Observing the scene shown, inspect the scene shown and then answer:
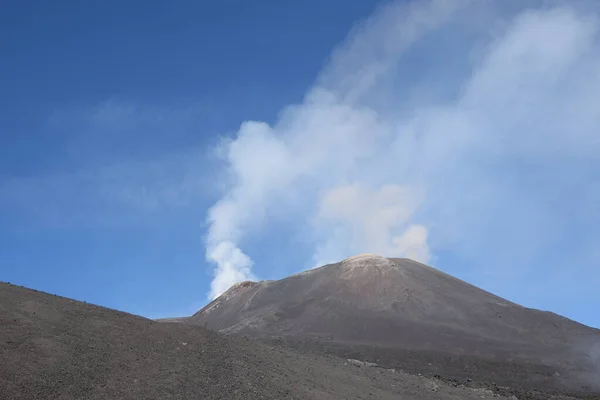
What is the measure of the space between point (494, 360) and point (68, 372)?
178ft

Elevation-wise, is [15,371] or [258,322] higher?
[258,322]

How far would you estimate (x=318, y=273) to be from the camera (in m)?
104

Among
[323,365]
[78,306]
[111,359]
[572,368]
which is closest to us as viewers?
[111,359]

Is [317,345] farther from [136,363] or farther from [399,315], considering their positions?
[136,363]

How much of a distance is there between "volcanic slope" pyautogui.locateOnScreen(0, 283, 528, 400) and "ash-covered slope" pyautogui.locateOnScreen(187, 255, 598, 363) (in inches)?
1785

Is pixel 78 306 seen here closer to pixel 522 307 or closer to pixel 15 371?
pixel 15 371

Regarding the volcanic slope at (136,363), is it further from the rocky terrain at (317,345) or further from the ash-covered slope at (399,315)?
the ash-covered slope at (399,315)

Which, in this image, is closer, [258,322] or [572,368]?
[572,368]

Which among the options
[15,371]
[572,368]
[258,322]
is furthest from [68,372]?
[258,322]

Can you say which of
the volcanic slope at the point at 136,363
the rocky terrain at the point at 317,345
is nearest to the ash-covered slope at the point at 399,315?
the rocky terrain at the point at 317,345

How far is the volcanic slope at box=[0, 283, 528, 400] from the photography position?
692 inches

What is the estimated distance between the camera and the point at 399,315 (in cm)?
8044

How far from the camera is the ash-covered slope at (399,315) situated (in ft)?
232

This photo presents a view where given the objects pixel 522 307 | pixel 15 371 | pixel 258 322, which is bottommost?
pixel 15 371
